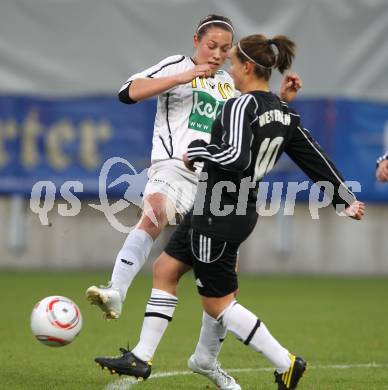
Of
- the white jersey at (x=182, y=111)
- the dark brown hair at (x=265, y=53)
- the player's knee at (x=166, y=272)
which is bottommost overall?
the player's knee at (x=166, y=272)

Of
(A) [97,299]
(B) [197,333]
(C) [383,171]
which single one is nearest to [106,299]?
(A) [97,299]

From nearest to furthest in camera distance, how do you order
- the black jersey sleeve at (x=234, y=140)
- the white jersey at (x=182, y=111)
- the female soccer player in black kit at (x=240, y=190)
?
the black jersey sleeve at (x=234, y=140) < the female soccer player in black kit at (x=240, y=190) < the white jersey at (x=182, y=111)

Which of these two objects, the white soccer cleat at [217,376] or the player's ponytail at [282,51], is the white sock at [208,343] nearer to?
the white soccer cleat at [217,376]

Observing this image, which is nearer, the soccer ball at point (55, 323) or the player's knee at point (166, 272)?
the soccer ball at point (55, 323)

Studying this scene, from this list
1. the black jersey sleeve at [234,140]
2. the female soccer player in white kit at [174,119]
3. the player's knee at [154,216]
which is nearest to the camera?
the black jersey sleeve at [234,140]

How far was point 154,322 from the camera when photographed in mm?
6059

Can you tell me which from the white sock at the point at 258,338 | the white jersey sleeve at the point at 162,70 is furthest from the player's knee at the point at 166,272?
the white jersey sleeve at the point at 162,70

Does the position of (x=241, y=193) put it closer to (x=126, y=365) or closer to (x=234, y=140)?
(x=234, y=140)

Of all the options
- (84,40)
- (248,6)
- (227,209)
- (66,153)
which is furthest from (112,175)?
(227,209)

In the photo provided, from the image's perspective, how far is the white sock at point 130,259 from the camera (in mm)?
6270

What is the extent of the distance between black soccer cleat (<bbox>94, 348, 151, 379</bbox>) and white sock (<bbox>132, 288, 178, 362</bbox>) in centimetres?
4

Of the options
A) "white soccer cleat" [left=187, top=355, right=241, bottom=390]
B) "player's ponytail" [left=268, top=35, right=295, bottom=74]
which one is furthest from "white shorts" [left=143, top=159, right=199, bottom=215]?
"player's ponytail" [left=268, top=35, right=295, bottom=74]

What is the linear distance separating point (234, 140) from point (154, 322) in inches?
51.1

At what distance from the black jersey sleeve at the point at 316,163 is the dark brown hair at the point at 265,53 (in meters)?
0.46
